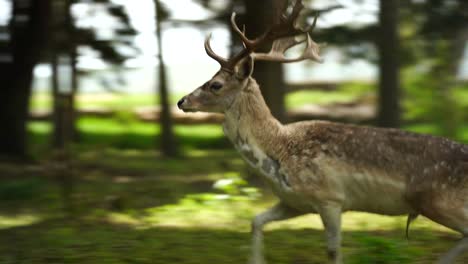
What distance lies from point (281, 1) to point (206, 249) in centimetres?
241

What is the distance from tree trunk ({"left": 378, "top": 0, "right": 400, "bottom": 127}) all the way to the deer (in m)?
8.99

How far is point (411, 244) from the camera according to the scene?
7316 millimetres

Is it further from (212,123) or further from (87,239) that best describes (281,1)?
(212,123)

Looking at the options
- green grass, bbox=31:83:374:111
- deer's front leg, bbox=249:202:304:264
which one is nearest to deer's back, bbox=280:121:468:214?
deer's front leg, bbox=249:202:304:264

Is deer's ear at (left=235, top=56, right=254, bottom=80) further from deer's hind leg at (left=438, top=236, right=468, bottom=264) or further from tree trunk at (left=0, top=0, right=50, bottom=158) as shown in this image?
tree trunk at (left=0, top=0, right=50, bottom=158)

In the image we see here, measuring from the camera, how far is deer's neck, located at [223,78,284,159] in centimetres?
614

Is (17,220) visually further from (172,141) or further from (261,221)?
(172,141)

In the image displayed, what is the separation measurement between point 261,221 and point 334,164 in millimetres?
824

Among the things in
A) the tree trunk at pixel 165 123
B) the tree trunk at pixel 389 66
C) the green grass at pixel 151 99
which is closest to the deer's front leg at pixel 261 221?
the tree trunk at pixel 389 66

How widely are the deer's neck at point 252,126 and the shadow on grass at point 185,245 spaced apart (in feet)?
3.67

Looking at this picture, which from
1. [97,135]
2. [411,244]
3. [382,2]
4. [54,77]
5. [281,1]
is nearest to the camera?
[281,1]

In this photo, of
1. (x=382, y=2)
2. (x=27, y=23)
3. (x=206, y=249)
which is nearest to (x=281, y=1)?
(x=206, y=249)

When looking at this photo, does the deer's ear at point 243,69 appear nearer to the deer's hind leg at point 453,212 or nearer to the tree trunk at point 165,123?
the deer's hind leg at point 453,212

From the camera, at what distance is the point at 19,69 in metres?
13.2
